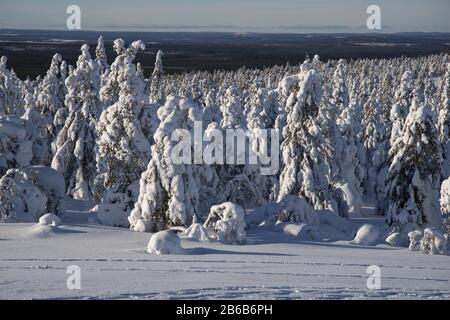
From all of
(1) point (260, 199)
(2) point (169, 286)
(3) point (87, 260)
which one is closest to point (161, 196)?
(3) point (87, 260)

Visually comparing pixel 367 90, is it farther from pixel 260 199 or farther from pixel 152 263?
pixel 152 263

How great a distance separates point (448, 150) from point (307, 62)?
2791cm

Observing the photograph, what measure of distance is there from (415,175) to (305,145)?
5.51m

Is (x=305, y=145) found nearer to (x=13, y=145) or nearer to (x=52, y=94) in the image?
(x=13, y=145)

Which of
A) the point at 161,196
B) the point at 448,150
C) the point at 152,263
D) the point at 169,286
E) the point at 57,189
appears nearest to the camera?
the point at 169,286

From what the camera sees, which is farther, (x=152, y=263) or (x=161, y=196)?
(x=161, y=196)

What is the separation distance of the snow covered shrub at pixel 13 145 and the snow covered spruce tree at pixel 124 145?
3093mm

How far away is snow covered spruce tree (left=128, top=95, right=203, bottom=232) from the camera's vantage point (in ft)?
65.0

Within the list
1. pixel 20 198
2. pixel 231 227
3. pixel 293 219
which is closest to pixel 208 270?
pixel 231 227

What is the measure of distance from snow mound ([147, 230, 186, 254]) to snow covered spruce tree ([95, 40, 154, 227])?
848 centimetres

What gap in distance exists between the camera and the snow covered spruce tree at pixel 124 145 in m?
22.9

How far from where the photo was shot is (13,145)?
23078mm

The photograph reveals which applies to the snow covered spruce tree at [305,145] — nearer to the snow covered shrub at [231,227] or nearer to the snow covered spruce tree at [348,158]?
the snow covered shrub at [231,227]
